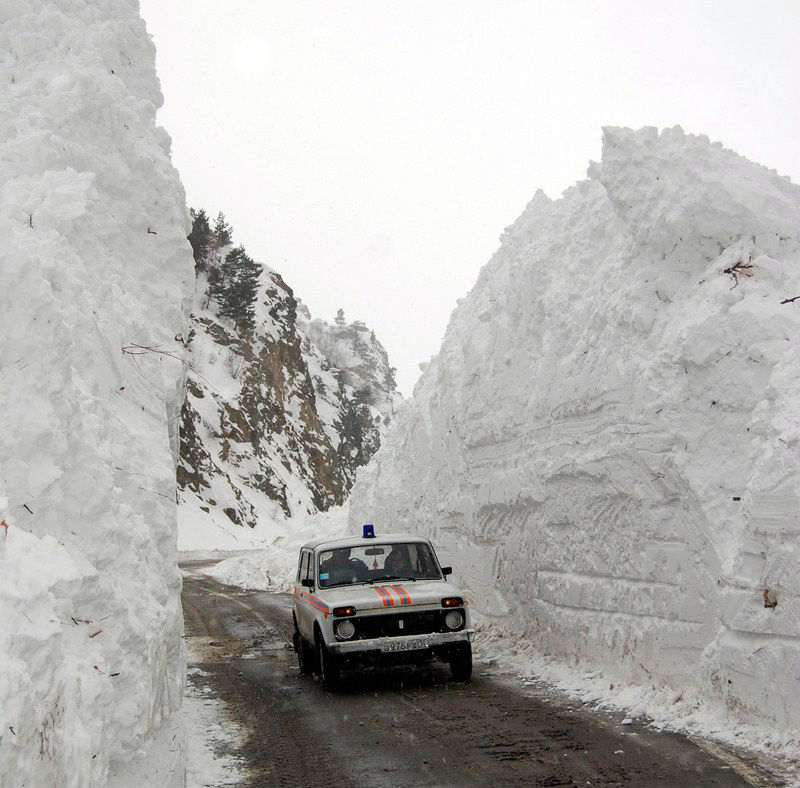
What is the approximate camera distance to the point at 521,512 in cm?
1174

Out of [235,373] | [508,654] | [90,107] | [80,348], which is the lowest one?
[508,654]

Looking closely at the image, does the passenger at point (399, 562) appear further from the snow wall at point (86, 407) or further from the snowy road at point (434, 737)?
the snow wall at point (86, 407)

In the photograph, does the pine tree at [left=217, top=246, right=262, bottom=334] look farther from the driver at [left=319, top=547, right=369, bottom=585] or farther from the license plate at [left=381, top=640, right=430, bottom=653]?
the license plate at [left=381, top=640, right=430, bottom=653]

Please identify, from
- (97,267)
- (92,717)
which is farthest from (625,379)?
(92,717)

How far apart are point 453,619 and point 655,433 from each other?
299 cm

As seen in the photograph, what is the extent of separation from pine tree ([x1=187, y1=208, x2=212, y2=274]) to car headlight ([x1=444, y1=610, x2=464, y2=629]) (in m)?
47.7

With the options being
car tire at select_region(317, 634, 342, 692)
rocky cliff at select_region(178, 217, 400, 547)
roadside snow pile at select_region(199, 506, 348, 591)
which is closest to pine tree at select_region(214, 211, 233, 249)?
rocky cliff at select_region(178, 217, 400, 547)

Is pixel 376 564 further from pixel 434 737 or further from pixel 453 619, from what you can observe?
pixel 434 737

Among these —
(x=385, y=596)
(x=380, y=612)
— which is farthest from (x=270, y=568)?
(x=380, y=612)

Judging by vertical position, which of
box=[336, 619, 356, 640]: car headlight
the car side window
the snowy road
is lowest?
the snowy road

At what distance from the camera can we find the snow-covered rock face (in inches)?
1774

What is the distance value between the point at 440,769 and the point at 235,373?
49.5 m

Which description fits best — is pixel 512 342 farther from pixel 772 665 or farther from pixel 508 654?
pixel 772 665

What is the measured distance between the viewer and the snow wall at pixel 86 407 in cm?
327
